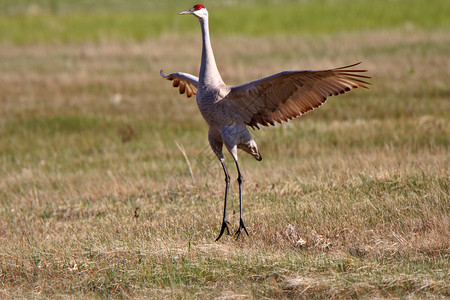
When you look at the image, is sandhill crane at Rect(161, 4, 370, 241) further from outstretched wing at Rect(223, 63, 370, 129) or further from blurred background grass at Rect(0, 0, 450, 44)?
blurred background grass at Rect(0, 0, 450, 44)

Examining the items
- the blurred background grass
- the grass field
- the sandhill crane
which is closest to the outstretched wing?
the sandhill crane

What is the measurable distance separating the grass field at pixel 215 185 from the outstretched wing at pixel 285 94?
113cm

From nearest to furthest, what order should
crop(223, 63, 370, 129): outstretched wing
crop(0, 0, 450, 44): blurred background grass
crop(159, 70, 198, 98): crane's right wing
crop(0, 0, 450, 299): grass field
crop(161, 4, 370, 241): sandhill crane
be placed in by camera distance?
crop(0, 0, 450, 299): grass field → crop(223, 63, 370, 129): outstretched wing → crop(161, 4, 370, 241): sandhill crane → crop(159, 70, 198, 98): crane's right wing → crop(0, 0, 450, 44): blurred background grass

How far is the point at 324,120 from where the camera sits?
42.2 feet

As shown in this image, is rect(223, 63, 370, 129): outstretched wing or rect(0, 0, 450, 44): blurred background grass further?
rect(0, 0, 450, 44): blurred background grass

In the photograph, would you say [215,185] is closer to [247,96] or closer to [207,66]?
[247,96]

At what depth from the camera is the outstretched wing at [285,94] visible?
5906 mm

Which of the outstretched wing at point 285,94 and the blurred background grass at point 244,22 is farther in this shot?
the blurred background grass at point 244,22

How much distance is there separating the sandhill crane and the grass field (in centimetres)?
88

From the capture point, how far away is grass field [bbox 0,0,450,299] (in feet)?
17.9

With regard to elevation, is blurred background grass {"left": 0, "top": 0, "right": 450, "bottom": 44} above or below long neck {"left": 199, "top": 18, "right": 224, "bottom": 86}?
above

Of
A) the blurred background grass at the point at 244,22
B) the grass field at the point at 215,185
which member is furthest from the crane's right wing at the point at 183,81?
the blurred background grass at the point at 244,22

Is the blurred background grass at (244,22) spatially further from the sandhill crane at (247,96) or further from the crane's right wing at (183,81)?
the sandhill crane at (247,96)

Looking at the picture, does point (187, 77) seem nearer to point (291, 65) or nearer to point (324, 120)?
point (324, 120)
